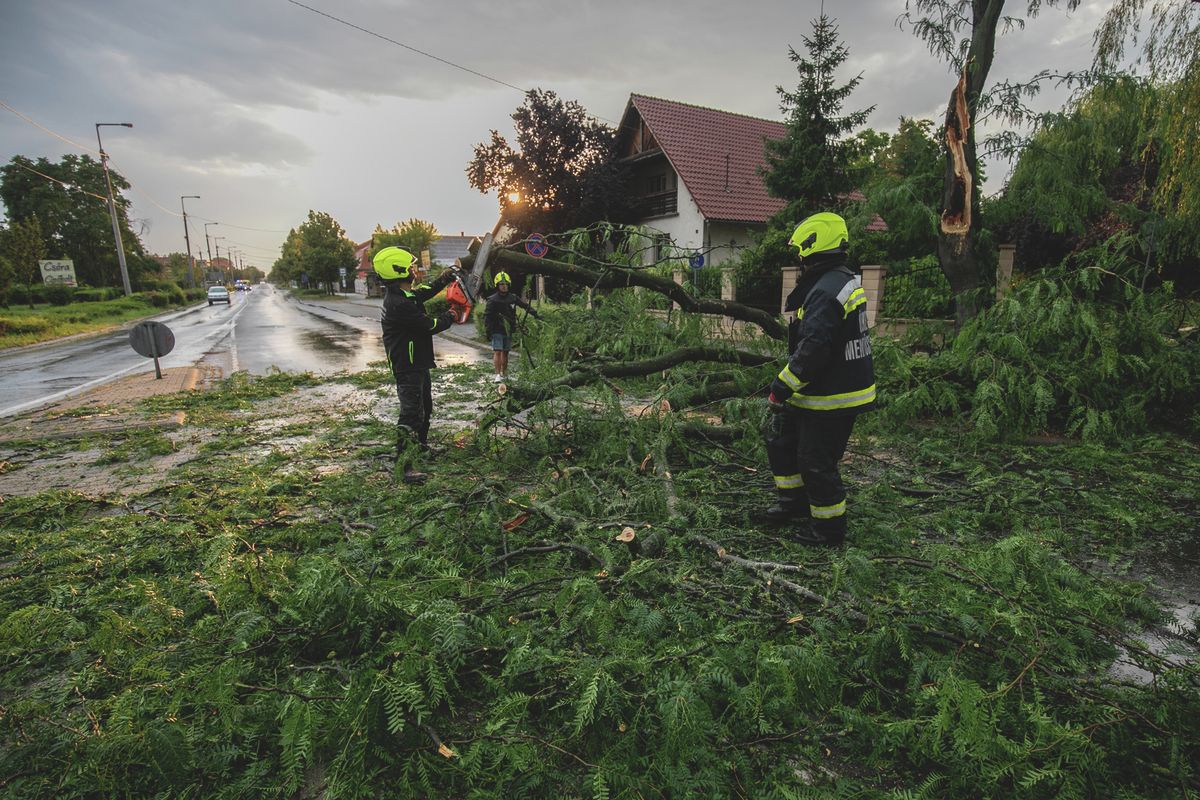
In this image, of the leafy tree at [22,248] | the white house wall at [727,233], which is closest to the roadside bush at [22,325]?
the leafy tree at [22,248]

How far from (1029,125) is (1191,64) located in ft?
7.22

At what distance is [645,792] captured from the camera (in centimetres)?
172

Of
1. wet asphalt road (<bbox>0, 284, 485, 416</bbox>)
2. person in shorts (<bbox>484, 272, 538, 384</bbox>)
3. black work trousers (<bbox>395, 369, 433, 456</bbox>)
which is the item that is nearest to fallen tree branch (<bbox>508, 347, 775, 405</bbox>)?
black work trousers (<bbox>395, 369, 433, 456</bbox>)

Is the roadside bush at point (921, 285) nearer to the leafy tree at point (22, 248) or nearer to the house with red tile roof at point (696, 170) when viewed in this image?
the house with red tile roof at point (696, 170)

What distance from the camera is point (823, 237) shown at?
3.32m

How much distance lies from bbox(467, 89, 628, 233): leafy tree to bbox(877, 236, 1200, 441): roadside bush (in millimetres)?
17505

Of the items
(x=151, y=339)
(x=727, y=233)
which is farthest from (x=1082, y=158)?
(x=151, y=339)

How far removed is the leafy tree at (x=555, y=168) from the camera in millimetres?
21359

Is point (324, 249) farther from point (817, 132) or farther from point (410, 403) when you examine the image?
point (410, 403)

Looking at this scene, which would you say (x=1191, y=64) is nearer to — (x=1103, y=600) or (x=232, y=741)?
(x=1103, y=600)

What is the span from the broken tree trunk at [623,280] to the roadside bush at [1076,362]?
1.54m

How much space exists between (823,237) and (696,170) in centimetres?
1817

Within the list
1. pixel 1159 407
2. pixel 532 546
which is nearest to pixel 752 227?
pixel 1159 407

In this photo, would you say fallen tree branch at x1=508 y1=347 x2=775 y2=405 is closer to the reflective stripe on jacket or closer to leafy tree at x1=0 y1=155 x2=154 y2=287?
the reflective stripe on jacket
